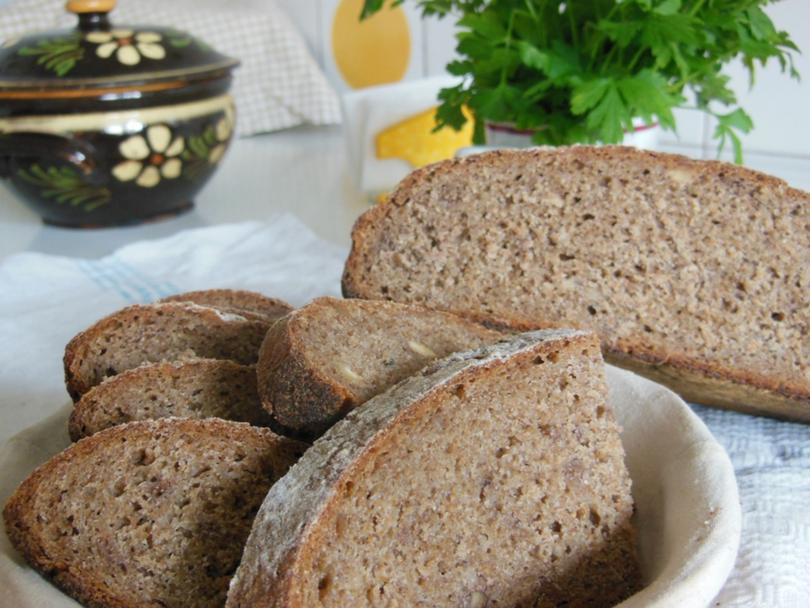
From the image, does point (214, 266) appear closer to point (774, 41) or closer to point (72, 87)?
point (72, 87)

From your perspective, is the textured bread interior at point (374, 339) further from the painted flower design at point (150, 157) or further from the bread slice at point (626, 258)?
the painted flower design at point (150, 157)

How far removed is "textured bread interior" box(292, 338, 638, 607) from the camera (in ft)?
3.58

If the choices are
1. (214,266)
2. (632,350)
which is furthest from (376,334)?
(214,266)

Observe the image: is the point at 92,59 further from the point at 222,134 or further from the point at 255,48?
the point at 255,48

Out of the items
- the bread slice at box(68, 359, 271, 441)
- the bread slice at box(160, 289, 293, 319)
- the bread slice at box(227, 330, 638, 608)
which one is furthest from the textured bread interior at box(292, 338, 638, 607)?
the bread slice at box(160, 289, 293, 319)

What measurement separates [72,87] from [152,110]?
251 millimetres

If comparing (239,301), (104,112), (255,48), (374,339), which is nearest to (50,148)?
(104,112)

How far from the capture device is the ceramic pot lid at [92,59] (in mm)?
2840

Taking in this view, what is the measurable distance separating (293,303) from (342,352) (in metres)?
1.17

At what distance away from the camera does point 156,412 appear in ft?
4.49

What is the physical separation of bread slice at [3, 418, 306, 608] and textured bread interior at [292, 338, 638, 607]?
17cm

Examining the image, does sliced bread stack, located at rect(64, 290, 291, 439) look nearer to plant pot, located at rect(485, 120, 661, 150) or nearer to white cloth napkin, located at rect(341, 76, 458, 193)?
plant pot, located at rect(485, 120, 661, 150)

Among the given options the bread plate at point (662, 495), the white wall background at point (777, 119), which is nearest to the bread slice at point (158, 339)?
the bread plate at point (662, 495)

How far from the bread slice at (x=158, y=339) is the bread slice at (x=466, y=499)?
42 centimetres
